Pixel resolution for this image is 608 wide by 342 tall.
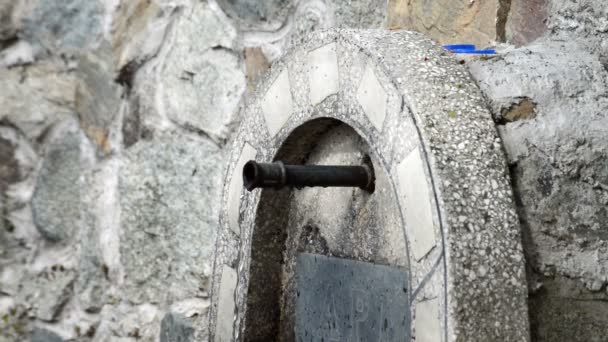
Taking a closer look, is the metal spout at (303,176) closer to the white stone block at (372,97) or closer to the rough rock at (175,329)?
the white stone block at (372,97)

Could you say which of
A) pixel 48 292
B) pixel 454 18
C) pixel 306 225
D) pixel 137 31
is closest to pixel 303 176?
pixel 306 225

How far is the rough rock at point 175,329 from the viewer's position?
144 cm

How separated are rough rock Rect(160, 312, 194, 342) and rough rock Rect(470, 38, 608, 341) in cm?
86

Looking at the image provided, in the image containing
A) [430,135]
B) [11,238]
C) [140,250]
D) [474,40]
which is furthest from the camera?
[11,238]

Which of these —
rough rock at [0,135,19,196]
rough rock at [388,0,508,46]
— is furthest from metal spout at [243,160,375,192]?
rough rock at [0,135,19,196]

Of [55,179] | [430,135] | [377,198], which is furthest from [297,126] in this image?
[55,179]

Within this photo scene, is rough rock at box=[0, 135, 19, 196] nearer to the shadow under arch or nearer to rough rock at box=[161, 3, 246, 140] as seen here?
rough rock at box=[161, 3, 246, 140]

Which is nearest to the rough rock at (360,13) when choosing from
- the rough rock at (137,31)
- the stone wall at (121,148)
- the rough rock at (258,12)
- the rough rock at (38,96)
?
the stone wall at (121,148)

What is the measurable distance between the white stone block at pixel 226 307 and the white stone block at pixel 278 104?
0.23 m

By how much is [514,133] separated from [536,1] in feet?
0.70

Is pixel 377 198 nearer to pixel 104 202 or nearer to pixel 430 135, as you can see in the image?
pixel 430 135

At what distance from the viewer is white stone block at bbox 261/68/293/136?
104 cm

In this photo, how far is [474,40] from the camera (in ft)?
3.18

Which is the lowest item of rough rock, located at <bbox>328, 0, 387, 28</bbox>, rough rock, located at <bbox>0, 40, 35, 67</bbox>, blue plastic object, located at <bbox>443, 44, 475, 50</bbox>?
blue plastic object, located at <bbox>443, 44, 475, 50</bbox>
